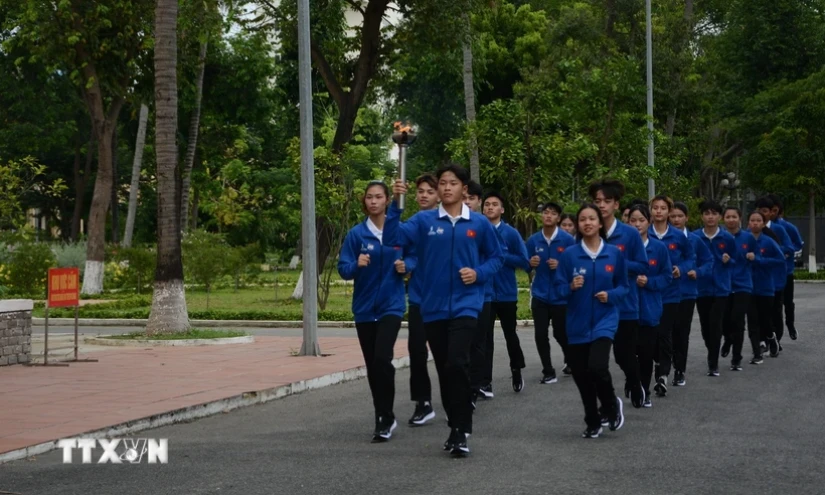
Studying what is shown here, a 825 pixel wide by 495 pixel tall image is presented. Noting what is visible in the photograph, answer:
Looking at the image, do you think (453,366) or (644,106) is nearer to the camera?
(453,366)

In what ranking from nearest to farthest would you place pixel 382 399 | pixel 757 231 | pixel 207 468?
pixel 207 468, pixel 382 399, pixel 757 231

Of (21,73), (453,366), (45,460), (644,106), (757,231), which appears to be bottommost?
(45,460)

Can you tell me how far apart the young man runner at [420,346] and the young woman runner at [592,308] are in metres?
1.23

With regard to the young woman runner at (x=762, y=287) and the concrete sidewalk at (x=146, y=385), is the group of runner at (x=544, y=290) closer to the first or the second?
the young woman runner at (x=762, y=287)

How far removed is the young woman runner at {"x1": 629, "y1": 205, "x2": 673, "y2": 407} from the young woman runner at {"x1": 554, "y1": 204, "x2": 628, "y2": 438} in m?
1.95

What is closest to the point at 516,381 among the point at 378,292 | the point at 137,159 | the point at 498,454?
the point at 378,292

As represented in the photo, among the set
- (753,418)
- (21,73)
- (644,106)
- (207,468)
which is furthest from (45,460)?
(21,73)

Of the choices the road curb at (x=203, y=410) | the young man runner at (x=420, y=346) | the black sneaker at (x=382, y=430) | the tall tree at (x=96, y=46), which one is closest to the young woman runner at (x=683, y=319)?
the young man runner at (x=420, y=346)

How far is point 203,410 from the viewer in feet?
40.1

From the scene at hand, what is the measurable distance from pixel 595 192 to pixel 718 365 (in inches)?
209

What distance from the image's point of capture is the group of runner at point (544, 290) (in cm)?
962

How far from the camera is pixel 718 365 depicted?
15.9 metres

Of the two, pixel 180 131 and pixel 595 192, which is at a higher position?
pixel 180 131

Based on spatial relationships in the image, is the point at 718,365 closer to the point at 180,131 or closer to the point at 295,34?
the point at 295,34
